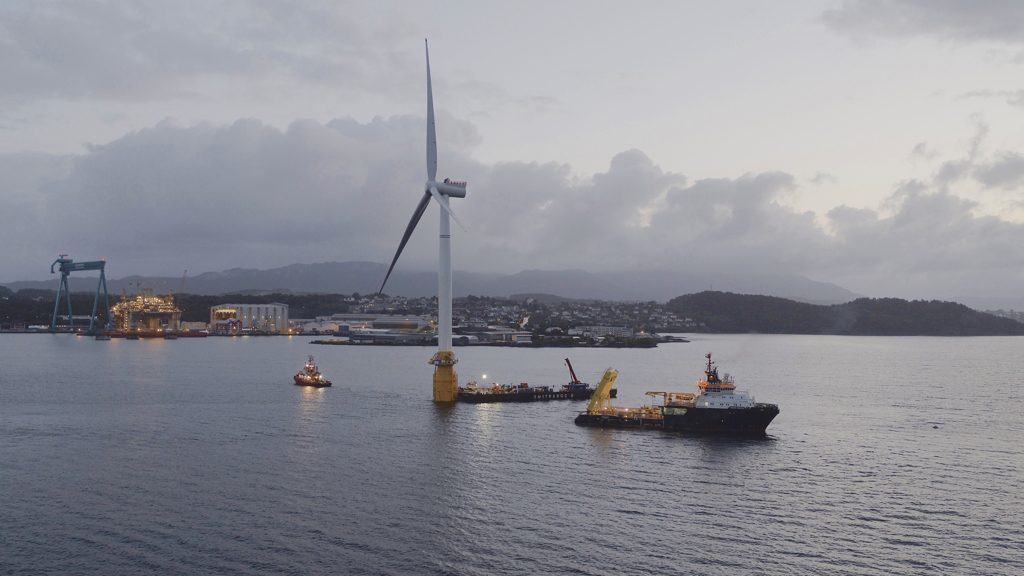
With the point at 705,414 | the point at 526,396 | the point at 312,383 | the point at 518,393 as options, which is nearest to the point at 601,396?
the point at 705,414

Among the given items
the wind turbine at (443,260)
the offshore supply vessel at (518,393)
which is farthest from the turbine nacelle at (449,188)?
the offshore supply vessel at (518,393)

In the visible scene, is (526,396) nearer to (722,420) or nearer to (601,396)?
(601,396)

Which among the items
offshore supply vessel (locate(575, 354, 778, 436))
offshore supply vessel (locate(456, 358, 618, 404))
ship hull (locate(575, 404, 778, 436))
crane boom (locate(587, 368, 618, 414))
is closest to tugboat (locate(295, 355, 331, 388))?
offshore supply vessel (locate(456, 358, 618, 404))

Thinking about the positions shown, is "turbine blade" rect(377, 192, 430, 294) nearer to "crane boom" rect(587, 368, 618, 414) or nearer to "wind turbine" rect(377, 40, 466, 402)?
"wind turbine" rect(377, 40, 466, 402)

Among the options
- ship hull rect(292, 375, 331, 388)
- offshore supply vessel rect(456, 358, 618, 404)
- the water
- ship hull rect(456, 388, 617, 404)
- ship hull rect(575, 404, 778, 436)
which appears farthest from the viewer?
ship hull rect(292, 375, 331, 388)

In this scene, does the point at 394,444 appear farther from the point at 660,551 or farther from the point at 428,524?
the point at 660,551

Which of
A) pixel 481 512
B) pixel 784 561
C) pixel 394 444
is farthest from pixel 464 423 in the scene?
pixel 784 561
